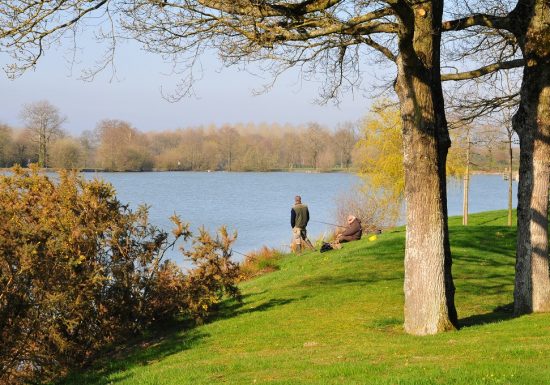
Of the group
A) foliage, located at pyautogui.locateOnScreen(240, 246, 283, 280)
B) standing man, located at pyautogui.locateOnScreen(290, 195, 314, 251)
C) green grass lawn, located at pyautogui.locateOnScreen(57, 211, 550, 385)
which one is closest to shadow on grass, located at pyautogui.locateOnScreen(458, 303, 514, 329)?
green grass lawn, located at pyautogui.locateOnScreen(57, 211, 550, 385)

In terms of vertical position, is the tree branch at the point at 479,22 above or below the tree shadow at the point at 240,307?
above

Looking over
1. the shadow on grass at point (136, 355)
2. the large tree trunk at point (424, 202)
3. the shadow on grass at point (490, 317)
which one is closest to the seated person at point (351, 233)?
the shadow on grass at point (490, 317)

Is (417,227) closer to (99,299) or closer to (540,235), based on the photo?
(540,235)

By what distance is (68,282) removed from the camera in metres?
10.1

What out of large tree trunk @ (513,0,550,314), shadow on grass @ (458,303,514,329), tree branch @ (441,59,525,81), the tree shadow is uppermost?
tree branch @ (441,59,525,81)

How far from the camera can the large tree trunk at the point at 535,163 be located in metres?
10.5

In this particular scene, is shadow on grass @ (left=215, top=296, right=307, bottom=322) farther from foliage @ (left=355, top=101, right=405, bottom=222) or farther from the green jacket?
foliage @ (left=355, top=101, right=405, bottom=222)

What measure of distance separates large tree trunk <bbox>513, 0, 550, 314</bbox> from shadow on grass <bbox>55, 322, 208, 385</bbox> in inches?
207

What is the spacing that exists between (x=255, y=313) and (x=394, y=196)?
2296cm

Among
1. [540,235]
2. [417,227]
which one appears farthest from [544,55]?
[417,227]

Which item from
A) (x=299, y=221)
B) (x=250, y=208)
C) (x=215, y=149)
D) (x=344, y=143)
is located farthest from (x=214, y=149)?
(x=299, y=221)

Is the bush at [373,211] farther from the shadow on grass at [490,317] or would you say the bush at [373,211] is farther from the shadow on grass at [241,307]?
the shadow on grass at [490,317]

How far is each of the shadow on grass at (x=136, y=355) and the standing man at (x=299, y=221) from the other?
12.2 metres

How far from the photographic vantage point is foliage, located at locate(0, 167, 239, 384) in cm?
940
